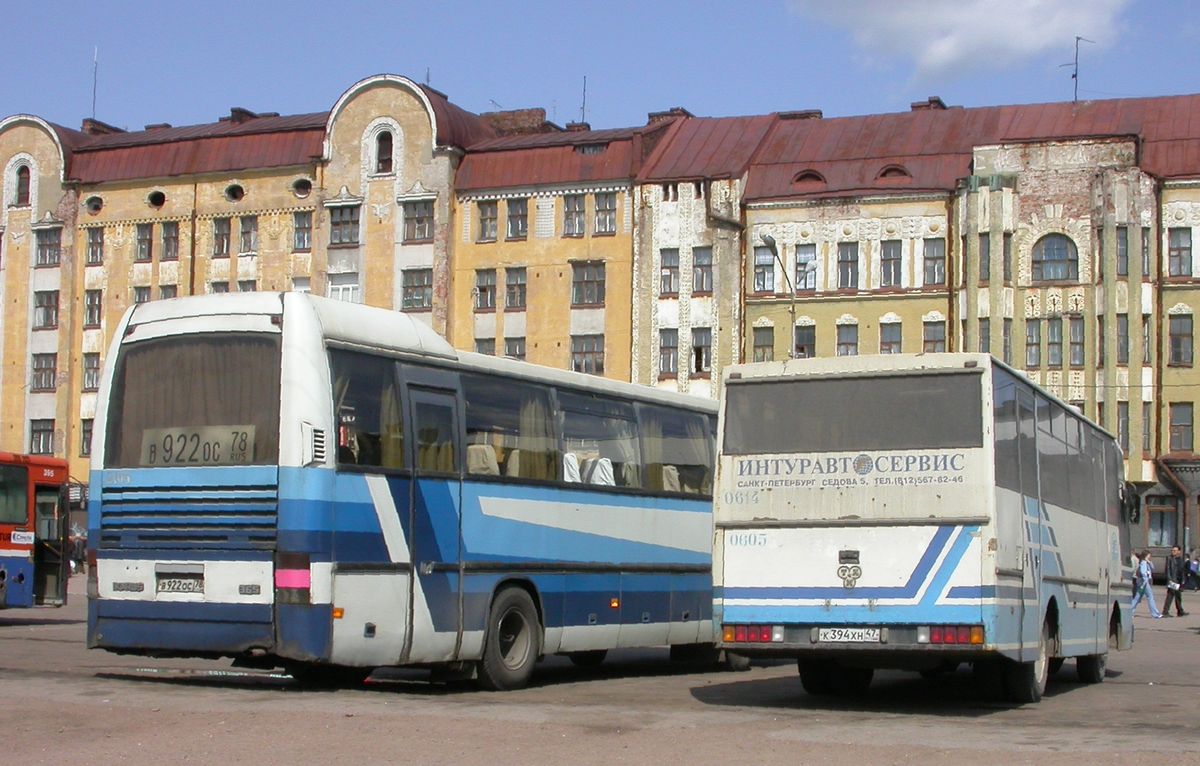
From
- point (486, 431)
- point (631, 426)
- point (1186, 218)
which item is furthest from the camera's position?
point (1186, 218)

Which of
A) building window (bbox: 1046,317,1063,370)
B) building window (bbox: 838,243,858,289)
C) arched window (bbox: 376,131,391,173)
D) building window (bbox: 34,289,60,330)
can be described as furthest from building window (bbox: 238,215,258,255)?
building window (bbox: 1046,317,1063,370)

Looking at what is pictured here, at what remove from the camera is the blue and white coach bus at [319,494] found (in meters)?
15.1

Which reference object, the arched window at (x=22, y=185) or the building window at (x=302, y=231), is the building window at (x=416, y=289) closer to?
the building window at (x=302, y=231)

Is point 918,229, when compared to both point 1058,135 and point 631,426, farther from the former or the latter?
point 631,426

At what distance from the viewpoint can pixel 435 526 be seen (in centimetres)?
1642

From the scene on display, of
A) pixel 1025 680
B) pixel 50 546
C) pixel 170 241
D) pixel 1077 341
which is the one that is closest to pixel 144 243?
pixel 170 241

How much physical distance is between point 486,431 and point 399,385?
4.70 ft

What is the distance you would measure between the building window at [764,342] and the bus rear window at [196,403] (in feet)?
156

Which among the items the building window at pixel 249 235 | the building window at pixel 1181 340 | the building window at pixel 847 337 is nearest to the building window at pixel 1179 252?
the building window at pixel 1181 340

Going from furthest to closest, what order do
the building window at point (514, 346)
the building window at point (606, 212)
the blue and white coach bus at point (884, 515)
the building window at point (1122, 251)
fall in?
1. the building window at point (514, 346)
2. the building window at point (606, 212)
3. the building window at point (1122, 251)
4. the blue and white coach bus at point (884, 515)

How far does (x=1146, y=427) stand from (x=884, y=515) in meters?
46.9

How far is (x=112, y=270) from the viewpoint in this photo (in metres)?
71.6

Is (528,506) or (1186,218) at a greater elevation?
(1186,218)

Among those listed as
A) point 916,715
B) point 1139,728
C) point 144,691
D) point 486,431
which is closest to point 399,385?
point 486,431
